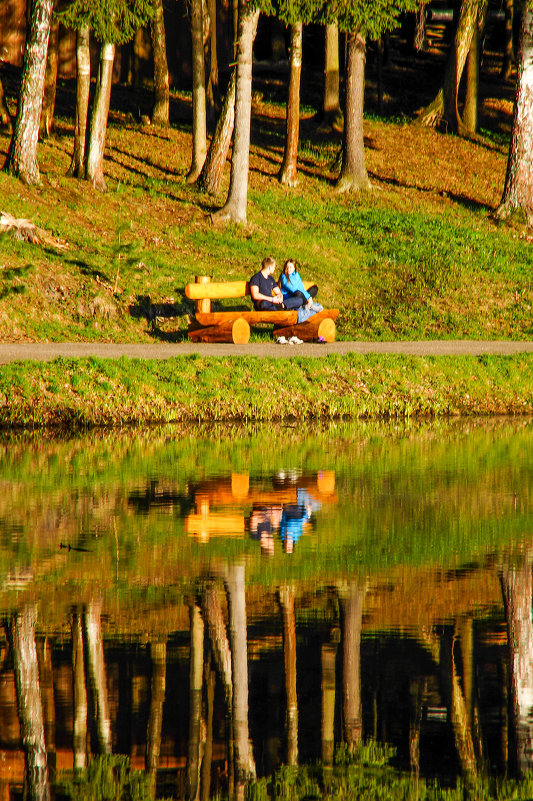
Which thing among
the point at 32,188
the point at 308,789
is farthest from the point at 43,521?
the point at 32,188

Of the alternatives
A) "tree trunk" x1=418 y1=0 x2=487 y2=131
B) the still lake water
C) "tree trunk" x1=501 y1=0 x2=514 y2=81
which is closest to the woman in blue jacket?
the still lake water

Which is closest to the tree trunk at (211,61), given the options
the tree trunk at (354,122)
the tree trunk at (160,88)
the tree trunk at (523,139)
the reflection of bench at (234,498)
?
the tree trunk at (160,88)

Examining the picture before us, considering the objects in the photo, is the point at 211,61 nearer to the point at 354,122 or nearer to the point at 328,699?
the point at 354,122

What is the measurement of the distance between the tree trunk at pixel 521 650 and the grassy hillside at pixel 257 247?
11389 millimetres

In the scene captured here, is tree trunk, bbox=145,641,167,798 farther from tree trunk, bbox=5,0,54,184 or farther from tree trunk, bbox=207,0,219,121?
tree trunk, bbox=207,0,219,121

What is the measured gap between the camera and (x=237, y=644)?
5.47m

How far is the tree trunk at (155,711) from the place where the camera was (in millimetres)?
4164

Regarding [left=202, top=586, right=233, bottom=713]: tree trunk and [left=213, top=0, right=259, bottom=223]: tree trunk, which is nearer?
[left=202, top=586, right=233, bottom=713]: tree trunk

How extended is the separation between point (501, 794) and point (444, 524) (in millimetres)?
4382

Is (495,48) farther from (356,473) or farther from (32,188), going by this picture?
(356,473)

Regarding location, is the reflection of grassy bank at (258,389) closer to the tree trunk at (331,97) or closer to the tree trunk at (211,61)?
the tree trunk at (211,61)

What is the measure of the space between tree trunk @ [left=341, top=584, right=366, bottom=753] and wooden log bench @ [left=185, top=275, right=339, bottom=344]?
36.0ft

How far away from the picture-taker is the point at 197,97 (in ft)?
91.4

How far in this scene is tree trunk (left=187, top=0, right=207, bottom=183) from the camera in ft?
90.7
